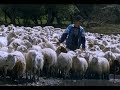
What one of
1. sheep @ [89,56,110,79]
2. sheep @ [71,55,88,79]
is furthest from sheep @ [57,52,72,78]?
sheep @ [89,56,110,79]

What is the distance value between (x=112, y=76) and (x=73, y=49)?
5.26 ft

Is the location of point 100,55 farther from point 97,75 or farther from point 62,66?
point 62,66

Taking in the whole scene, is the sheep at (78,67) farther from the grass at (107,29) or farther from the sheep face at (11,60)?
the grass at (107,29)

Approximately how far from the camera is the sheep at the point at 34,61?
9.16 meters

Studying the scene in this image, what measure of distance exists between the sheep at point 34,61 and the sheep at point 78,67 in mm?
1248

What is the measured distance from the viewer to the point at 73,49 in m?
11.7

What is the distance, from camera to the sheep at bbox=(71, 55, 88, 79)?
10297 mm

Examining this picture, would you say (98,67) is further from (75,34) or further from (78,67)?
(75,34)

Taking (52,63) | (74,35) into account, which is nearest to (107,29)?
(74,35)

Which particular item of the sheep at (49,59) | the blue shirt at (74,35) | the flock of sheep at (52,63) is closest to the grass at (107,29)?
the flock of sheep at (52,63)

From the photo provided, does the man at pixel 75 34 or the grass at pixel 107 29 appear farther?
the grass at pixel 107 29

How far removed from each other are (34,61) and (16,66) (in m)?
0.53

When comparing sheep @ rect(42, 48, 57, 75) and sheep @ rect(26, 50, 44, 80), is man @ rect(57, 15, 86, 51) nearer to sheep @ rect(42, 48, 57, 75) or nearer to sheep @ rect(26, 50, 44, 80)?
sheep @ rect(42, 48, 57, 75)
